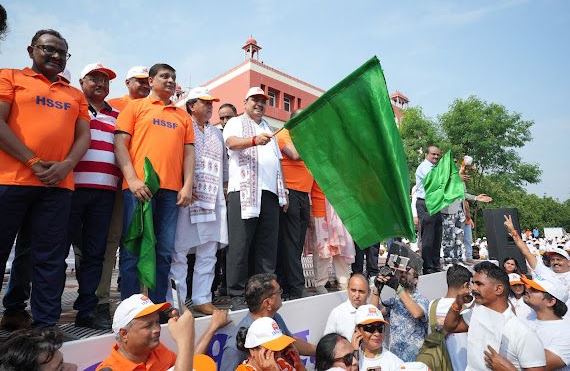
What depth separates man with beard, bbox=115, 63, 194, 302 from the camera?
9.80 feet

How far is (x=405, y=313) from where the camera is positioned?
12.4 ft

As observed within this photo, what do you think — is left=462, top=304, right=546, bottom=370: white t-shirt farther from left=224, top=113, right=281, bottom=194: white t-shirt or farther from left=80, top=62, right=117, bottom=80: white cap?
left=80, top=62, right=117, bottom=80: white cap

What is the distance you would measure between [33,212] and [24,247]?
29cm

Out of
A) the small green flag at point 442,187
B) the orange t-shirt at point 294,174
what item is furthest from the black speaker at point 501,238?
the orange t-shirt at point 294,174

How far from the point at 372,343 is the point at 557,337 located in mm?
1465

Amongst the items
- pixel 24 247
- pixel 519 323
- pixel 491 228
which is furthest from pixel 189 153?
pixel 491 228

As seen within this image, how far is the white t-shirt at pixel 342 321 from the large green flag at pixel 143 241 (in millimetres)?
1577

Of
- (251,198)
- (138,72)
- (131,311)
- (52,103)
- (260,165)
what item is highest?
(138,72)

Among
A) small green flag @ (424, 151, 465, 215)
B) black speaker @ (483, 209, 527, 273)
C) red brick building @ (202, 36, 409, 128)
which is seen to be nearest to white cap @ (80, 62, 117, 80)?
small green flag @ (424, 151, 465, 215)

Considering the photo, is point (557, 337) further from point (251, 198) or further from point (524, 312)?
point (251, 198)

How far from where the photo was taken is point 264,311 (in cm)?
289

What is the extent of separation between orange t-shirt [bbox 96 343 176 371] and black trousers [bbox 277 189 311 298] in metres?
1.98

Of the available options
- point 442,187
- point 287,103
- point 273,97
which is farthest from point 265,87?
point 442,187

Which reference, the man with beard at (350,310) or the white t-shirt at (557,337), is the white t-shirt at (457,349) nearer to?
the white t-shirt at (557,337)
